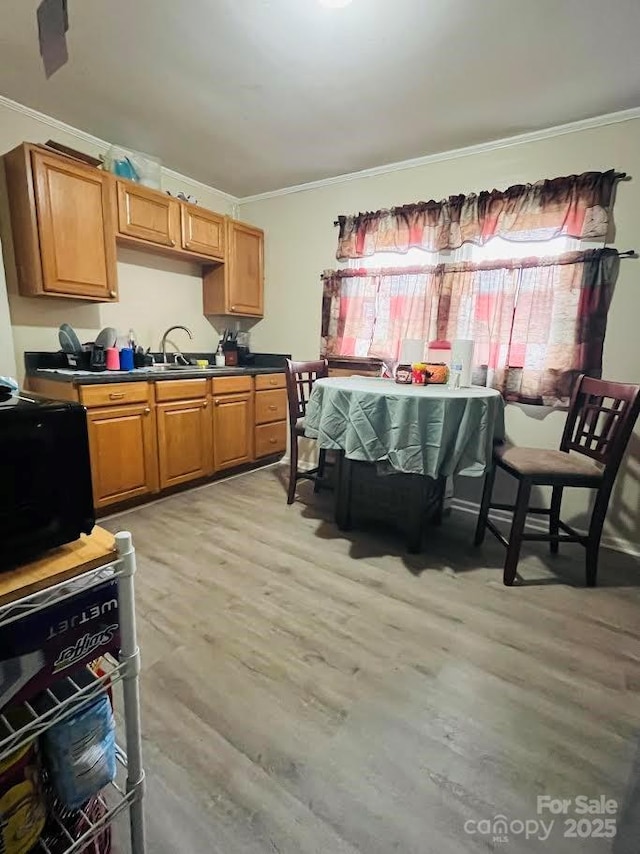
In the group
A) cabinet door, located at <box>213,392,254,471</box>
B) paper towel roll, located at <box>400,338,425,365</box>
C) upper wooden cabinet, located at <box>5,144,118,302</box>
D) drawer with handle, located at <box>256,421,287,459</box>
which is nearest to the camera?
upper wooden cabinet, located at <box>5,144,118,302</box>

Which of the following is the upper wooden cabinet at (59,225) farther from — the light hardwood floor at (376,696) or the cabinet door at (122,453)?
the light hardwood floor at (376,696)

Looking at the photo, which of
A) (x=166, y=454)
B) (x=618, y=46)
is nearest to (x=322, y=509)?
(x=166, y=454)

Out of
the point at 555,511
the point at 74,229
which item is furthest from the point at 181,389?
the point at 555,511

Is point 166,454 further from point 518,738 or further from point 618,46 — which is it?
point 618,46

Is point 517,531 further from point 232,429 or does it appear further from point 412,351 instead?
point 232,429

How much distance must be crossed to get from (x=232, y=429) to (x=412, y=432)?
1.71m

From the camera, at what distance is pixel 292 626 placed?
5.31ft

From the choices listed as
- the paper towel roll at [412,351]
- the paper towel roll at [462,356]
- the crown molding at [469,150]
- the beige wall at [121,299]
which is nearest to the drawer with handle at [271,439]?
the beige wall at [121,299]

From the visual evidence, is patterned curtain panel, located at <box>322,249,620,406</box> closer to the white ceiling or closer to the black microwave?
the white ceiling

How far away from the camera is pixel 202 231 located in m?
3.15

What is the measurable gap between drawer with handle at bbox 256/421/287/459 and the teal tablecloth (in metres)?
1.54

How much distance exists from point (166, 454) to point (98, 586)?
7.30ft

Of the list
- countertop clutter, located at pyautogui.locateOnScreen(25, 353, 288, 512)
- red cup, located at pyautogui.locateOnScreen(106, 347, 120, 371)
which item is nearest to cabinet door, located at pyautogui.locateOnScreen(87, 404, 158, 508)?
countertop clutter, located at pyautogui.locateOnScreen(25, 353, 288, 512)

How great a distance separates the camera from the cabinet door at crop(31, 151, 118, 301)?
7.34 feet
